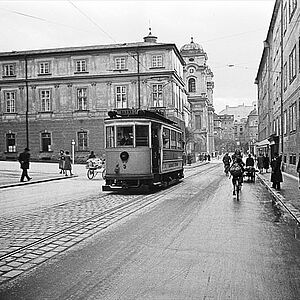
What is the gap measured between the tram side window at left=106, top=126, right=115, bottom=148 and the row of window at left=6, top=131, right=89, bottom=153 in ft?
133

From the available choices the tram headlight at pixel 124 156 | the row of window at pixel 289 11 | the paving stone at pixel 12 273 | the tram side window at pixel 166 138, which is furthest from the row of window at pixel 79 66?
the paving stone at pixel 12 273

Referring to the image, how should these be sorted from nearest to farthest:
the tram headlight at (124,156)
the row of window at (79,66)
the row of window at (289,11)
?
the tram headlight at (124,156) < the row of window at (289,11) < the row of window at (79,66)

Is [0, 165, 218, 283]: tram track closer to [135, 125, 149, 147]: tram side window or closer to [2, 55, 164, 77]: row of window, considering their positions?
[135, 125, 149, 147]: tram side window

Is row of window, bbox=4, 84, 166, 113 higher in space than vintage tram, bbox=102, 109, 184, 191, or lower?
higher

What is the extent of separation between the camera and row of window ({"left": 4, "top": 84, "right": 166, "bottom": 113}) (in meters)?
59.8

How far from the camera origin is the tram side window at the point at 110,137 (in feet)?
67.9

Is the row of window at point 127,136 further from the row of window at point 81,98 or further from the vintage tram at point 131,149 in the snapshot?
the row of window at point 81,98

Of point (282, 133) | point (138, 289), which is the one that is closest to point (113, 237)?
point (138, 289)

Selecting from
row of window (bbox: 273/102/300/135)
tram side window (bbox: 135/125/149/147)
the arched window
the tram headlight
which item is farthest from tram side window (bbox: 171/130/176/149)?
the arched window

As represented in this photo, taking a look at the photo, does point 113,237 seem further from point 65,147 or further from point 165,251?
point 65,147

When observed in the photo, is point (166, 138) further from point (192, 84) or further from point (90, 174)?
point (192, 84)

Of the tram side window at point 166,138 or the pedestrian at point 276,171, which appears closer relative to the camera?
the pedestrian at point 276,171

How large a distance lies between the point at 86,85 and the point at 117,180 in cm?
4194

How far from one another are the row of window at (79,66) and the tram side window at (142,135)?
3998 centimetres
